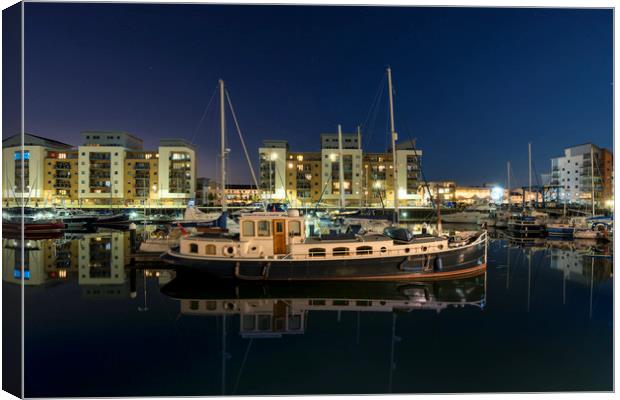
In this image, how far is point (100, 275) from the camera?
15.4 m

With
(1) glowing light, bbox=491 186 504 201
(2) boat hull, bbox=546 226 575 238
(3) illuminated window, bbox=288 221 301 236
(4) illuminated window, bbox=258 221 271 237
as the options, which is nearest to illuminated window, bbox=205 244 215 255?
(4) illuminated window, bbox=258 221 271 237

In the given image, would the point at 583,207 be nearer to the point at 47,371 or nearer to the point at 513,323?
the point at 513,323

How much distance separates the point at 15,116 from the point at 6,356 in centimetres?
407

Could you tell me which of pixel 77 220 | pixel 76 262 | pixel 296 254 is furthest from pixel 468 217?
pixel 77 220

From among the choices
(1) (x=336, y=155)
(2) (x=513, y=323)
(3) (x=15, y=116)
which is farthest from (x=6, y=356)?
(1) (x=336, y=155)

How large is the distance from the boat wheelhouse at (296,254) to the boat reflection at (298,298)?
0.47 metres

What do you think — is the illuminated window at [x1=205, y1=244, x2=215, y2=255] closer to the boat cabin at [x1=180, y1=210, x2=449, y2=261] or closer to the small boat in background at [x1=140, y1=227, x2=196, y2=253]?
the boat cabin at [x1=180, y1=210, x2=449, y2=261]

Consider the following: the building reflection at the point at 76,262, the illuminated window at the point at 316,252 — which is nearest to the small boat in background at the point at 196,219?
the building reflection at the point at 76,262

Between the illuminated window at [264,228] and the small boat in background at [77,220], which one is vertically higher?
the illuminated window at [264,228]

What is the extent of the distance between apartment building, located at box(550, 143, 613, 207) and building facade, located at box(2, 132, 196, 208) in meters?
73.7

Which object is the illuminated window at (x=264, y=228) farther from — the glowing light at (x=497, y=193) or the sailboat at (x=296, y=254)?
the glowing light at (x=497, y=193)

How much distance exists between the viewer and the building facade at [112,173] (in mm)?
62375

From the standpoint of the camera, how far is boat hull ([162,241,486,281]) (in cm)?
1291

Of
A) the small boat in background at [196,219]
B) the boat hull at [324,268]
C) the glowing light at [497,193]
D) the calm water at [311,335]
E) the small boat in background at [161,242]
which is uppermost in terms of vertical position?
the glowing light at [497,193]
